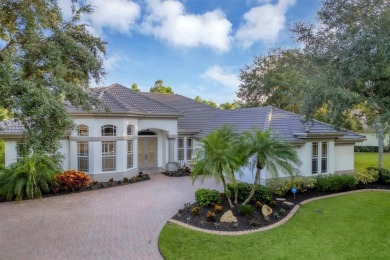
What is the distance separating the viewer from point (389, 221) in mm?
11500

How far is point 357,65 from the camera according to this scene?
1016cm

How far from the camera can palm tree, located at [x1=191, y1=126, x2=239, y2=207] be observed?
11.6 metres

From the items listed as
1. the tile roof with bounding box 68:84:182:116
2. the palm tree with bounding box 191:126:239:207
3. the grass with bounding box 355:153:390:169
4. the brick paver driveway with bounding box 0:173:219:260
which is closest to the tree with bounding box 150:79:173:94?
the tile roof with bounding box 68:84:182:116

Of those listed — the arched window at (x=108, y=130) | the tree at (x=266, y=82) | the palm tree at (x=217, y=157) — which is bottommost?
the palm tree at (x=217, y=157)

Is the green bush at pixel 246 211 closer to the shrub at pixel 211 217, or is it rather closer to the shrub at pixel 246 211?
the shrub at pixel 246 211

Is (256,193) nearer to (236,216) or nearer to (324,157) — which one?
(236,216)

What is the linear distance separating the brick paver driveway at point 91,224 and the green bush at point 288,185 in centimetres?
460

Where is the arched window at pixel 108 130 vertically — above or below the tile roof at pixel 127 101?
below

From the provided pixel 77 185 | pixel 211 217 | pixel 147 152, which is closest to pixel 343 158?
pixel 211 217

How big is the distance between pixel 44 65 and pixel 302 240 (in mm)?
10830

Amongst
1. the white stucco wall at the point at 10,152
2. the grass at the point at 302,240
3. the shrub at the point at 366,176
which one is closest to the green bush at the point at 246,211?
the grass at the point at 302,240

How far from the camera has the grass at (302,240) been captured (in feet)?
28.3

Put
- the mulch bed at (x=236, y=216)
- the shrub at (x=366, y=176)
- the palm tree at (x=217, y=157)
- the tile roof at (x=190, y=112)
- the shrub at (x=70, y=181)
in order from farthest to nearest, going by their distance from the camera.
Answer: the tile roof at (x=190, y=112)
the shrub at (x=366, y=176)
the shrub at (x=70, y=181)
the palm tree at (x=217, y=157)
the mulch bed at (x=236, y=216)

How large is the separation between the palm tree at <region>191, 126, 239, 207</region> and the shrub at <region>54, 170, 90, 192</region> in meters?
7.79
